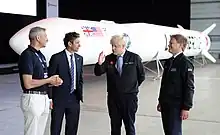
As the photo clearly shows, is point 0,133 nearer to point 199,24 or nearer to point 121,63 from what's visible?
point 121,63

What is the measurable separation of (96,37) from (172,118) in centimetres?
632

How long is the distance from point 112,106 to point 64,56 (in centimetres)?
82

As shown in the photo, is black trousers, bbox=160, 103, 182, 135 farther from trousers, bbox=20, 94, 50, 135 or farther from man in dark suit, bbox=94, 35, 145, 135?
trousers, bbox=20, 94, 50, 135

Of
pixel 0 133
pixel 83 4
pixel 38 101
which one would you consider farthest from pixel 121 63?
pixel 83 4

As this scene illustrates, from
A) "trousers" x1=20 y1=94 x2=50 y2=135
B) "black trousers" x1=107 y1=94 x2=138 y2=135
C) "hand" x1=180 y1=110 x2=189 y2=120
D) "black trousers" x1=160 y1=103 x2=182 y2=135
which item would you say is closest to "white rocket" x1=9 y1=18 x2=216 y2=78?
"black trousers" x1=107 y1=94 x2=138 y2=135

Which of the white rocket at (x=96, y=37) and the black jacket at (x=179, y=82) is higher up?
the white rocket at (x=96, y=37)

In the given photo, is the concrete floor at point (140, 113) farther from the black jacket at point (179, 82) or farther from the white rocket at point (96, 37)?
the black jacket at point (179, 82)

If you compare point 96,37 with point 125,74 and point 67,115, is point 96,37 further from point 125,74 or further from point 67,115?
point 67,115

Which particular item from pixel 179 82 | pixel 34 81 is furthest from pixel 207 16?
pixel 34 81

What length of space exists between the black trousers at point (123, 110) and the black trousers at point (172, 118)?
1.29 ft

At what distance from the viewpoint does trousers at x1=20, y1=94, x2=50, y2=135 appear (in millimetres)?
3652

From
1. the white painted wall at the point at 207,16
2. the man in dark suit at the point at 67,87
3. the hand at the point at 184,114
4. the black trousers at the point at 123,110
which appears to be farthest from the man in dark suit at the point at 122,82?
the white painted wall at the point at 207,16

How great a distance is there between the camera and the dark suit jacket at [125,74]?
14.0 ft

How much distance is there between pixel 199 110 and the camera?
7.27 meters
